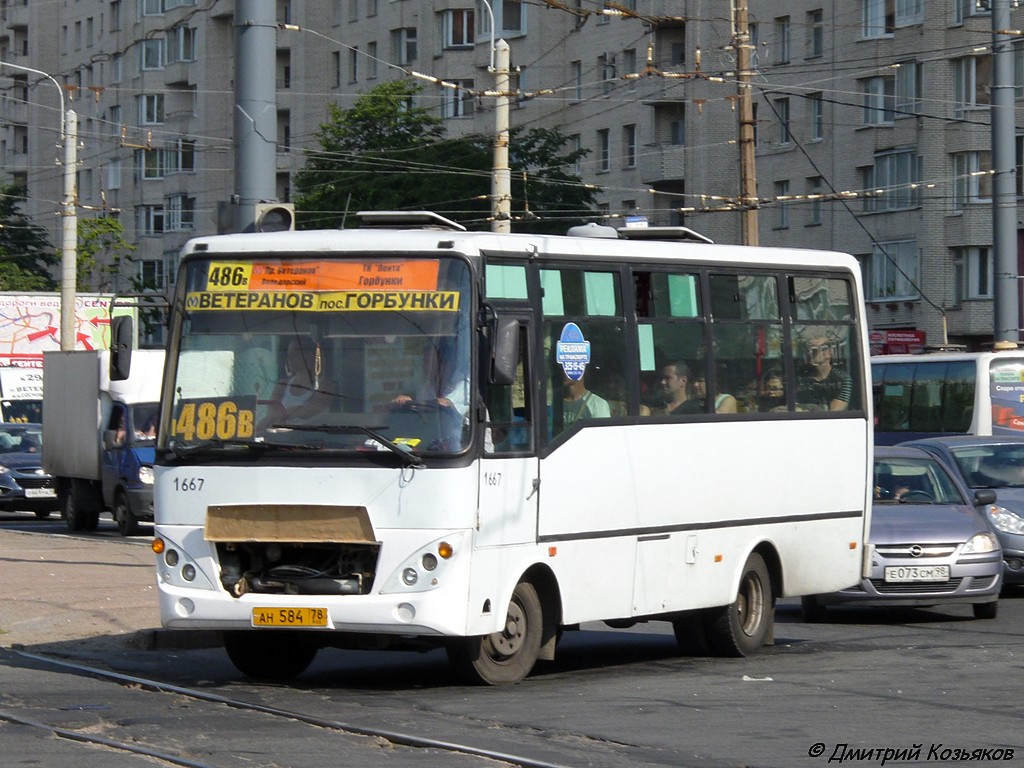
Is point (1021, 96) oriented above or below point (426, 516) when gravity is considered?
above

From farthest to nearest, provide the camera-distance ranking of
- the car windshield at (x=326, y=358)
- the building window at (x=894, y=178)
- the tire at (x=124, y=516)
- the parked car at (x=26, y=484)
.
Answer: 1. the building window at (x=894, y=178)
2. the parked car at (x=26, y=484)
3. the tire at (x=124, y=516)
4. the car windshield at (x=326, y=358)

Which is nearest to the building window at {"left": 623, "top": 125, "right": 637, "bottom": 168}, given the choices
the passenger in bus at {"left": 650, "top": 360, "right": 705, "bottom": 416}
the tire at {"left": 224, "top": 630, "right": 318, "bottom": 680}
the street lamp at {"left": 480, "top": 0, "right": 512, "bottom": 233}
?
the street lamp at {"left": 480, "top": 0, "right": 512, "bottom": 233}

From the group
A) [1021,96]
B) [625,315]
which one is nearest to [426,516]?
[625,315]

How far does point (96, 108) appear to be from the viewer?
83812 mm

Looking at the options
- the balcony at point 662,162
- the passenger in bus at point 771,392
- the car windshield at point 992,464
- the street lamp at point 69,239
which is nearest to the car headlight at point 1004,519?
the car windshield at point 992,464

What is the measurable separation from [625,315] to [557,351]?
32.3 inches

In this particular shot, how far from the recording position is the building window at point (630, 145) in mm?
65125

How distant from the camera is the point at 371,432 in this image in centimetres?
1118

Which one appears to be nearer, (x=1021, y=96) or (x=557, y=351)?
(x=557, y=351)

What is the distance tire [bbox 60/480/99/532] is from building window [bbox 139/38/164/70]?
2084 inches

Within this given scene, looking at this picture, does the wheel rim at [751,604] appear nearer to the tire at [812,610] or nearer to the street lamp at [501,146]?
the tire at [812,610]

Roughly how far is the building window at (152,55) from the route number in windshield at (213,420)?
239 ft

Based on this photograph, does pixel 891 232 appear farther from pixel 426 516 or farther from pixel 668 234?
pixel 426 516

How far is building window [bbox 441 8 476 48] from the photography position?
232 feet
